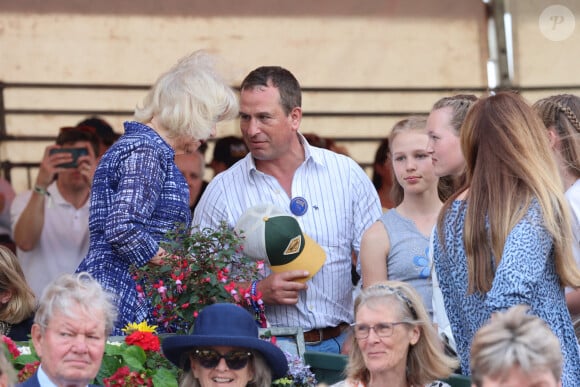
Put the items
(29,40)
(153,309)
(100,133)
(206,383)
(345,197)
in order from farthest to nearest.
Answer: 1. (29,40)
2. (100,133)
3. (345,197)
4. (153,309)
5. (206,383)

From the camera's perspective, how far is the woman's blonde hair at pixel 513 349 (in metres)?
3.63

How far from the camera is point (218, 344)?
4.61m

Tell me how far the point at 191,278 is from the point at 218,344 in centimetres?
56

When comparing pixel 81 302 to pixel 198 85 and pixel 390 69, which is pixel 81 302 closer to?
pixel 198 85

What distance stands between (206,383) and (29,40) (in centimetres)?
478

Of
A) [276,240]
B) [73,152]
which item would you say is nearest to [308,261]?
[276,240]

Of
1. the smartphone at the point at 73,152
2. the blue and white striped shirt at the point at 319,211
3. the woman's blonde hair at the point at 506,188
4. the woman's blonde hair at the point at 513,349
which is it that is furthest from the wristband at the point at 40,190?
the woman's blonde hair at the point at 513,349

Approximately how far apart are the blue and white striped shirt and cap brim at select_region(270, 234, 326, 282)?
0.51 ft

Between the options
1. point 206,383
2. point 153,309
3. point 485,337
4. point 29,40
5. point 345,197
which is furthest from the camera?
point 29,40

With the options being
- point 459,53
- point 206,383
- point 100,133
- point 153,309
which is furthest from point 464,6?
point 206,383

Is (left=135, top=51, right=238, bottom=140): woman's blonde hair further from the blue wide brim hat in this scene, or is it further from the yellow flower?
the blue wide brim hat

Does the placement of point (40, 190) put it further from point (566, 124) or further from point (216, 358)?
point (566, 124)

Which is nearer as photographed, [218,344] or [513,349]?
[513,349]

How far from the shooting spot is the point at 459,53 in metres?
9.15
